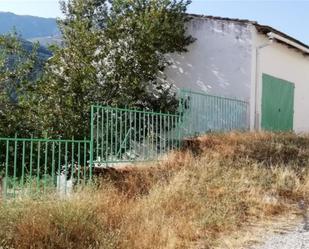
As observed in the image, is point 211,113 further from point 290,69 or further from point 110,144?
point 290,69

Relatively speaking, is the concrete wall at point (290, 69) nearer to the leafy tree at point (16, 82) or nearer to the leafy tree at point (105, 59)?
the leafy tree at point (105, 59)

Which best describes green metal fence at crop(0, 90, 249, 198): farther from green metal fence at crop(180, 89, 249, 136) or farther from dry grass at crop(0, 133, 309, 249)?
dry grass at crop(0, 133, 309, 249)

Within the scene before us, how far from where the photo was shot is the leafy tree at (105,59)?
1210 cm

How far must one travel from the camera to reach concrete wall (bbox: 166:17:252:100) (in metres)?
14.2

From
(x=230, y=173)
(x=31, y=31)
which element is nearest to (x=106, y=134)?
(x=230, y=173)

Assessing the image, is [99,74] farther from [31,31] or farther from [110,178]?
[31,31]

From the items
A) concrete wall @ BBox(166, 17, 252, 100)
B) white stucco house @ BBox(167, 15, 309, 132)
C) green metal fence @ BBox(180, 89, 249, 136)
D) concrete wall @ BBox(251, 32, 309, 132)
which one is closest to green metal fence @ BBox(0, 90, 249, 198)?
green metal fence @ BBox(180, 89, 249, 136)

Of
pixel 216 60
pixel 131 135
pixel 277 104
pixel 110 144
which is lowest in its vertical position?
pixel 110 144

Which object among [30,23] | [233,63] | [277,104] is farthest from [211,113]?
[30,23]

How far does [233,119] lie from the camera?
13.9 m

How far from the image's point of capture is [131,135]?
426 inches

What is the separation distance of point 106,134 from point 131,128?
70cm

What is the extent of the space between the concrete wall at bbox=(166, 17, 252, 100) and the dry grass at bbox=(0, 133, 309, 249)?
9.41ft

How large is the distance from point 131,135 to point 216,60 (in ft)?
15.4
